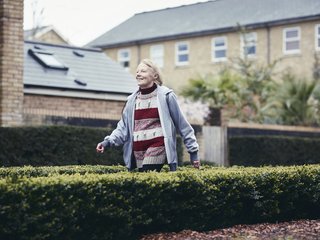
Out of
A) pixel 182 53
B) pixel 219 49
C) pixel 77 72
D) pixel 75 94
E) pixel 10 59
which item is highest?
pixel 219 49

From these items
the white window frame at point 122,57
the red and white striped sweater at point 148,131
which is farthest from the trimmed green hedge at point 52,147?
the white window frame at point 122,57

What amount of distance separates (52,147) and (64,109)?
334 cm

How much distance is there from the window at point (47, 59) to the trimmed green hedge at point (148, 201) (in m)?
11.3

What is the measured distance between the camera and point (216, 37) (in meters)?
41.8

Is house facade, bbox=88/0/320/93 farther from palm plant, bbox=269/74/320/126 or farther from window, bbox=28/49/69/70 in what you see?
window, bbox=28/49/69/70

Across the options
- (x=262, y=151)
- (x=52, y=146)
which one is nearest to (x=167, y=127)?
(x=52, y=146)

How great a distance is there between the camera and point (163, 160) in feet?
27.7

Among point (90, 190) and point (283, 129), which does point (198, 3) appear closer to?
point (283, 129)

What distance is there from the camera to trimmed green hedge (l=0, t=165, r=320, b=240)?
6.61m

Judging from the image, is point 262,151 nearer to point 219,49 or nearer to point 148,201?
point 148,201

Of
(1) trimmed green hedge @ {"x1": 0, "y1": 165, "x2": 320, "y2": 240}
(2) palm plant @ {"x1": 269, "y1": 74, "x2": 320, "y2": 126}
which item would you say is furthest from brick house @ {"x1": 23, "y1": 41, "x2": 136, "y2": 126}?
(1) trimmed green hedge @ {"x1": 0, "y1": 165, "x2": 320, "y2": 240}

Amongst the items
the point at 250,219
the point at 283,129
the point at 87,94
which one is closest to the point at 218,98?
the point at 283,129

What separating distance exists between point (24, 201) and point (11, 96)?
9.29m

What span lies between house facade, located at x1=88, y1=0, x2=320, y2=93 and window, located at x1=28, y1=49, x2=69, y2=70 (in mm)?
15747
